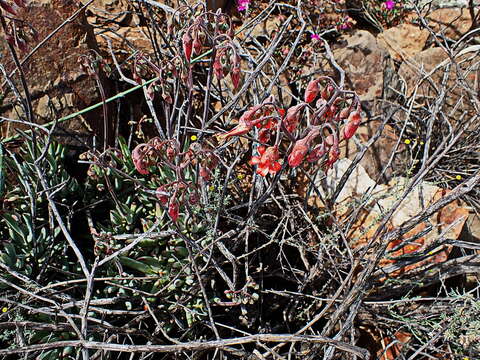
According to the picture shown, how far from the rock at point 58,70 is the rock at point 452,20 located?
2862 millimetres

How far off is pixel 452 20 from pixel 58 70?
10.4 ft

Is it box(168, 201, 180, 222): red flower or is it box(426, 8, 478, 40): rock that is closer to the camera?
box(168, 201, 180, 222): red flower

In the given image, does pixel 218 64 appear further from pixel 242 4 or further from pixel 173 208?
pixel 242 4

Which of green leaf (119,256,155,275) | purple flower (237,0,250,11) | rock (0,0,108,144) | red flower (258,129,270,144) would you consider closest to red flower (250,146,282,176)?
red flower (258,129,270,144)

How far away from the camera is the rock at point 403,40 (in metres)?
4.09

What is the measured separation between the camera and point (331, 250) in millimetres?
2910

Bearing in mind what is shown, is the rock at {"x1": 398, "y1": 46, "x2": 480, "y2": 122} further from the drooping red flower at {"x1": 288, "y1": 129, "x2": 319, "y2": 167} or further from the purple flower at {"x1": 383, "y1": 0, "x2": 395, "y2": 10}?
the drooping red flower at {"x1": 288, "y1": 129, "x2": 319, "y2": 167}

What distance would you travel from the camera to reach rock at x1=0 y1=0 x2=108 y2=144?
2916 mm

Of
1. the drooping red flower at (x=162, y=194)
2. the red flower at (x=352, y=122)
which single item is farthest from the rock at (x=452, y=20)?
the drooping red flower at (x=162, y=194)

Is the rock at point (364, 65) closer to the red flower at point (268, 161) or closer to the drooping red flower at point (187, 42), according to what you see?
the drooping red flower at point (187, 42)

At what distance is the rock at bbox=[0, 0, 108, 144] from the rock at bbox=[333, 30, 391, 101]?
1864 millimetres

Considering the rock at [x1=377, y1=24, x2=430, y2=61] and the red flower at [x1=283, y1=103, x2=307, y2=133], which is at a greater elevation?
the red flower at [x1=283, y1=103, x2=307, y2=133]

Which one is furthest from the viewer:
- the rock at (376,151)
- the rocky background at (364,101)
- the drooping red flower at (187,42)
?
the rock at (376,151)

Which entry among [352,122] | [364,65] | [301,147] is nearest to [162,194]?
[301,147]
